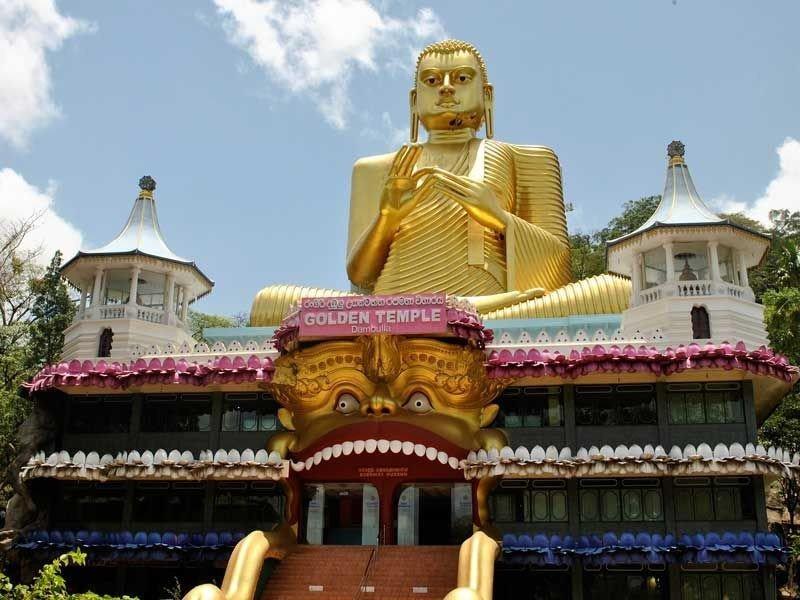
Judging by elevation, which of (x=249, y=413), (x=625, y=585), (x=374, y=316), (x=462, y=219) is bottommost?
(x=625, y=585)

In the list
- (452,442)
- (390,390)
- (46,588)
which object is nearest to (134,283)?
(390,390)

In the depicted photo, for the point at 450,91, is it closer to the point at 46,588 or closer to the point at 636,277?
the point at 636,277

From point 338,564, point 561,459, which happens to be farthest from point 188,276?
point 561,459

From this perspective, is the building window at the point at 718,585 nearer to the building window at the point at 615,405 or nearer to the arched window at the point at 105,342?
the building window at the point at 615,405

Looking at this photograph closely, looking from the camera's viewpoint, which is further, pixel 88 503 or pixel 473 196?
pixel 473 196

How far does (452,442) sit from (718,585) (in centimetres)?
546

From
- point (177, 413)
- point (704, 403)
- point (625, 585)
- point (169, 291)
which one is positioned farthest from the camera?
point (169, 291)

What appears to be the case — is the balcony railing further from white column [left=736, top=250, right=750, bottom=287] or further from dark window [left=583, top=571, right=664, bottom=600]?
dark window [left=583, top=571, right=664, bottom=600]

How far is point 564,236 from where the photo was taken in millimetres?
24719

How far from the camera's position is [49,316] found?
88.4ft

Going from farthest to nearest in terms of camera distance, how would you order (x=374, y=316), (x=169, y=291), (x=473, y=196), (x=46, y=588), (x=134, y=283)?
1. (x=169, y=291)
2. (x=473, y=196)
3. (x=134, y=283)
4. (x=374, y=316)
5. (x=46, y=588)

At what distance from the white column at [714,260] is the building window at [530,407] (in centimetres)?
451

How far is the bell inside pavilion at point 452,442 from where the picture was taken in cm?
1598

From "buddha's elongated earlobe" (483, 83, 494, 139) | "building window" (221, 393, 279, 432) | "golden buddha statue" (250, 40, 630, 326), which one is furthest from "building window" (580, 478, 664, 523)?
"buddha's elongated earlobe" (483, 83, 494, 139)
